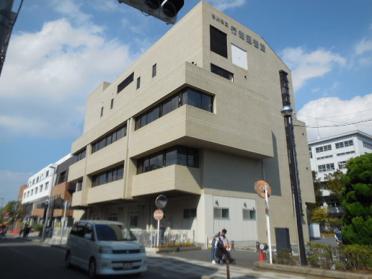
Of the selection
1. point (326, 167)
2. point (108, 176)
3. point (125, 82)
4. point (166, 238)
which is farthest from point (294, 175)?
point (326, 167)

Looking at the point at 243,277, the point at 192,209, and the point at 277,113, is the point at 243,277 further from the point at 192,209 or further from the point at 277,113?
the point at 277,113

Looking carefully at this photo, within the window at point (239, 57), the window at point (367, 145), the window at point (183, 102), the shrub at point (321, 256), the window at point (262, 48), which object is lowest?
the shrub at point (321, 256)

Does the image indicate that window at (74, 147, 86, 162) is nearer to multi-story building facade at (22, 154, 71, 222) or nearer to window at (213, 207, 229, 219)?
multi-story building facade at (22, 154, 71, 222)

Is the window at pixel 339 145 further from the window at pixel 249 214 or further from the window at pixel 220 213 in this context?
the window at pixel 220 213

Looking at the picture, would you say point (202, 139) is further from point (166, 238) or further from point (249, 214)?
point (249, 214)

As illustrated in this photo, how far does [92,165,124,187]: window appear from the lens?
30472 mm

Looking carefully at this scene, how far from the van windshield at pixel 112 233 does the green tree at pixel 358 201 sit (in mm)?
8235

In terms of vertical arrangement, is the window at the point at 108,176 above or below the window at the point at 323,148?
below

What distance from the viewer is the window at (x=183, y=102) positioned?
21656 millimetres

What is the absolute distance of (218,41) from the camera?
27000mm

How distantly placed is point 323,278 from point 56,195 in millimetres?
50015

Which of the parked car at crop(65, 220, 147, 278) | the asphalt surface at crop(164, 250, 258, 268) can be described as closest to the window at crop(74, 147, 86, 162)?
the asphalt surface at crop(164, 250, 258, 268)

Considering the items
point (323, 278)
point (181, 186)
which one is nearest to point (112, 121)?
point (181, 186)

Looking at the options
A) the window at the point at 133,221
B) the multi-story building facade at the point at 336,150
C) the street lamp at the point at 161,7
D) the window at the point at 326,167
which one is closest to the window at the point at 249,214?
the window at the point at 133,221
